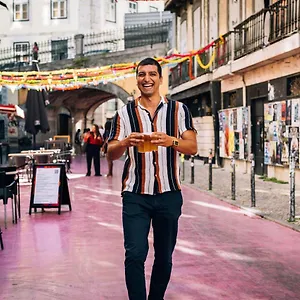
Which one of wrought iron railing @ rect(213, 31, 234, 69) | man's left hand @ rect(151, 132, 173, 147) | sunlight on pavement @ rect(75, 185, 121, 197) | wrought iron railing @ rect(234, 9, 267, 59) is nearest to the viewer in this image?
man's left hand @ rect(151, 132, 173, 147)

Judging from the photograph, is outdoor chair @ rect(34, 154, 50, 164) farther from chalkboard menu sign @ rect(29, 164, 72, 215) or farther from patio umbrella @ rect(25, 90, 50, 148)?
chalkboard menu sign @ rect(29, 164, 72, 215)

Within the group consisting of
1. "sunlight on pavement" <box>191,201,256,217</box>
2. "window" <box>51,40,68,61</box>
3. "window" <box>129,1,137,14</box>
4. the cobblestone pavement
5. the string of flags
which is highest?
"window" <box>129,1,137,14</box>

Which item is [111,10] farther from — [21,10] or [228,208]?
[228,208]

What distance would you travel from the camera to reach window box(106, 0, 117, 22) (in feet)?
168

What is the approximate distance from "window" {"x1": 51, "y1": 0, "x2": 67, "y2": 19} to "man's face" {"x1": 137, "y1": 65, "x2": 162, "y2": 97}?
4589 cm

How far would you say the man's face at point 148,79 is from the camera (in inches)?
182

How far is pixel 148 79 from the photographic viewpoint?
4625 millimetres

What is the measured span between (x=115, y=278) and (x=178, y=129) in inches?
85.6

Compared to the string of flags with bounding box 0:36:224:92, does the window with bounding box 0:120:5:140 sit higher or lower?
lower

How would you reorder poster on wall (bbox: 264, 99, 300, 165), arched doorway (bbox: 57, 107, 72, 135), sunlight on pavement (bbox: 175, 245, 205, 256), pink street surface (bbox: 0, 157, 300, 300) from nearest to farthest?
pink street surface (bbox: 0, 157, 300, 300)
sunlight on pavement (bbox: 175, 245, 205, 256)
poster on wall (bbox: 264, 99, 300, 165)
arched doorway (bbox: 57, 107, 72, 135)

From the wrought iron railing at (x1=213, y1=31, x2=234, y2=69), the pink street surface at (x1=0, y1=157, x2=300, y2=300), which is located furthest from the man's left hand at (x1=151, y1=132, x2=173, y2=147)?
the wrought iron railing at (x1=213, y1=31, x2=234, y2=69)

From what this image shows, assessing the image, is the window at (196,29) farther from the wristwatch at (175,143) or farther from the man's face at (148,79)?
the wristwatch at (175,143)

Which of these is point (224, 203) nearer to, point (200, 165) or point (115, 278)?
point (115, 278)

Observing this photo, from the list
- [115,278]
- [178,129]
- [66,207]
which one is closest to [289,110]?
[66,207]
